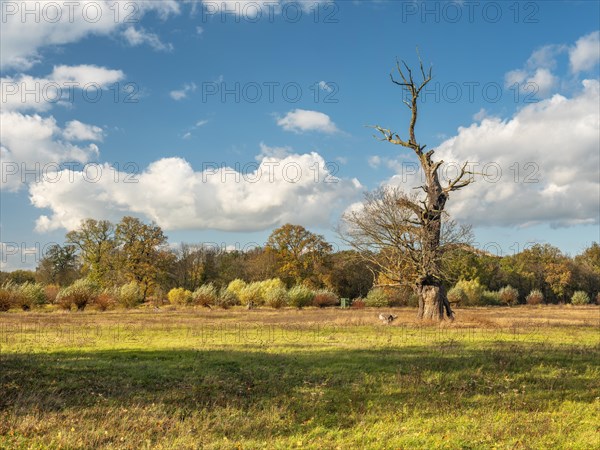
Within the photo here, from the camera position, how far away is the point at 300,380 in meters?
13.1

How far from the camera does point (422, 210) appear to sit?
30.1 m

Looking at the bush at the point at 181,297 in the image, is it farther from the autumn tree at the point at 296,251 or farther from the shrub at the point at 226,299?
the autumn tree at the point at 296,251

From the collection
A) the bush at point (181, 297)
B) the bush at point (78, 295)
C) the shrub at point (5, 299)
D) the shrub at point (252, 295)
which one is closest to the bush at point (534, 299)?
the shrub at point (252, 295)

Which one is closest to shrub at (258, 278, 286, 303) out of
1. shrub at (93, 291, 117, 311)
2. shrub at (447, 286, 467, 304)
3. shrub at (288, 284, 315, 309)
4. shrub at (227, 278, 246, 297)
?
shrub at (288, 284, 315, 309)

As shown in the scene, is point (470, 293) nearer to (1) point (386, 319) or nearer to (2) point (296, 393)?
(1) point (386, 319)

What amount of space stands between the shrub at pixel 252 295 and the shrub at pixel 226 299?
85 cm

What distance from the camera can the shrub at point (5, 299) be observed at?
3922cm

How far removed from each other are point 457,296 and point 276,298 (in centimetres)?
2363

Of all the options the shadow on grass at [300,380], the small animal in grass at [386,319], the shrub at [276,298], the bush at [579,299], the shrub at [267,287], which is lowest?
the bush at [579,299]

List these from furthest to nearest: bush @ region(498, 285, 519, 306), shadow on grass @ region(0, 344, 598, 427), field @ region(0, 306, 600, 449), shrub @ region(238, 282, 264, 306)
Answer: bush @ region(498, 285, 519, 306)
shrub @ region(238, 282, 264, 306)
shadow on grass @ region(0, 344, 598, 427)
field @ region(0, 306, 600, 449)

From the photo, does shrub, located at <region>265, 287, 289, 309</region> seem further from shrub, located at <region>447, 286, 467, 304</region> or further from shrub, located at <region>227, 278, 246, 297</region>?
shrub, located at <region>447, 286, 467, 304</region>

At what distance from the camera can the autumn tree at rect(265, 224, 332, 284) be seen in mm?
69688

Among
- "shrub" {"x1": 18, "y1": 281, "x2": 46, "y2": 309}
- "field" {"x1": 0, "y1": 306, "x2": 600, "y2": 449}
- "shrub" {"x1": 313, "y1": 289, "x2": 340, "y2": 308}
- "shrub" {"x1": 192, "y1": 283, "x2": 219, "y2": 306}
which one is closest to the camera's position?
"field" {"x1": 0, "y1": 306, "x2": 600, "y2": 449}

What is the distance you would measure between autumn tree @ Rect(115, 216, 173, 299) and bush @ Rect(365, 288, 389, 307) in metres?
26.9
